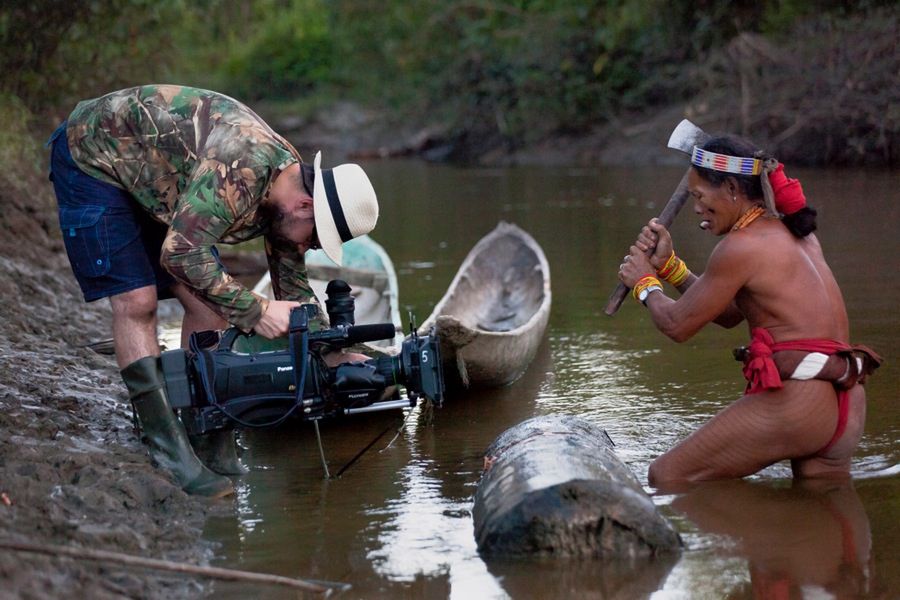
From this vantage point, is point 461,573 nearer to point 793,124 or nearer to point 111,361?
point 111,361

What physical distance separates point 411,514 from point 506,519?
2.23ft

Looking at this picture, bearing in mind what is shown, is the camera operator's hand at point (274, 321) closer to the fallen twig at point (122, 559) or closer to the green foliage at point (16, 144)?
the fallen twig at point (122, 559)

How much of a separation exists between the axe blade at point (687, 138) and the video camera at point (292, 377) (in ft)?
3.89

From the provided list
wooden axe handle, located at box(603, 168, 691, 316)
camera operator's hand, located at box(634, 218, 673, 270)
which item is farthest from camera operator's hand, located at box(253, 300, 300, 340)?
camera operator's hand, located at box(634, 218, 673, 270)

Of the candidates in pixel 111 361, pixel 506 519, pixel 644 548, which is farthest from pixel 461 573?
pixel 111 361

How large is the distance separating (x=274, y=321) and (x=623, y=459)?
156 cm

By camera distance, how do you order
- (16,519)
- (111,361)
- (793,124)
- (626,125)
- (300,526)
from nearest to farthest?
(16,519), (300,526), (111,361), (793,124), (626,125)

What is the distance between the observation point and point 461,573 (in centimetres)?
386

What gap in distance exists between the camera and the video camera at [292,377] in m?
4.57

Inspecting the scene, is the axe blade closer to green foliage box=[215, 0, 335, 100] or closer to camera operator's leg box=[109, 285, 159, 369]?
camera operator's leg box=[109, 285, 159, 369]

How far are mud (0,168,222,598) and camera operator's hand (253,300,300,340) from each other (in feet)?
2.14

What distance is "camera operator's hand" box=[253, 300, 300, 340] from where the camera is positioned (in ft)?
14.9

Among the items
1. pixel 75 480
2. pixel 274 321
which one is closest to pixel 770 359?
pixel 274 321

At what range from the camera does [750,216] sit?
177 inches
